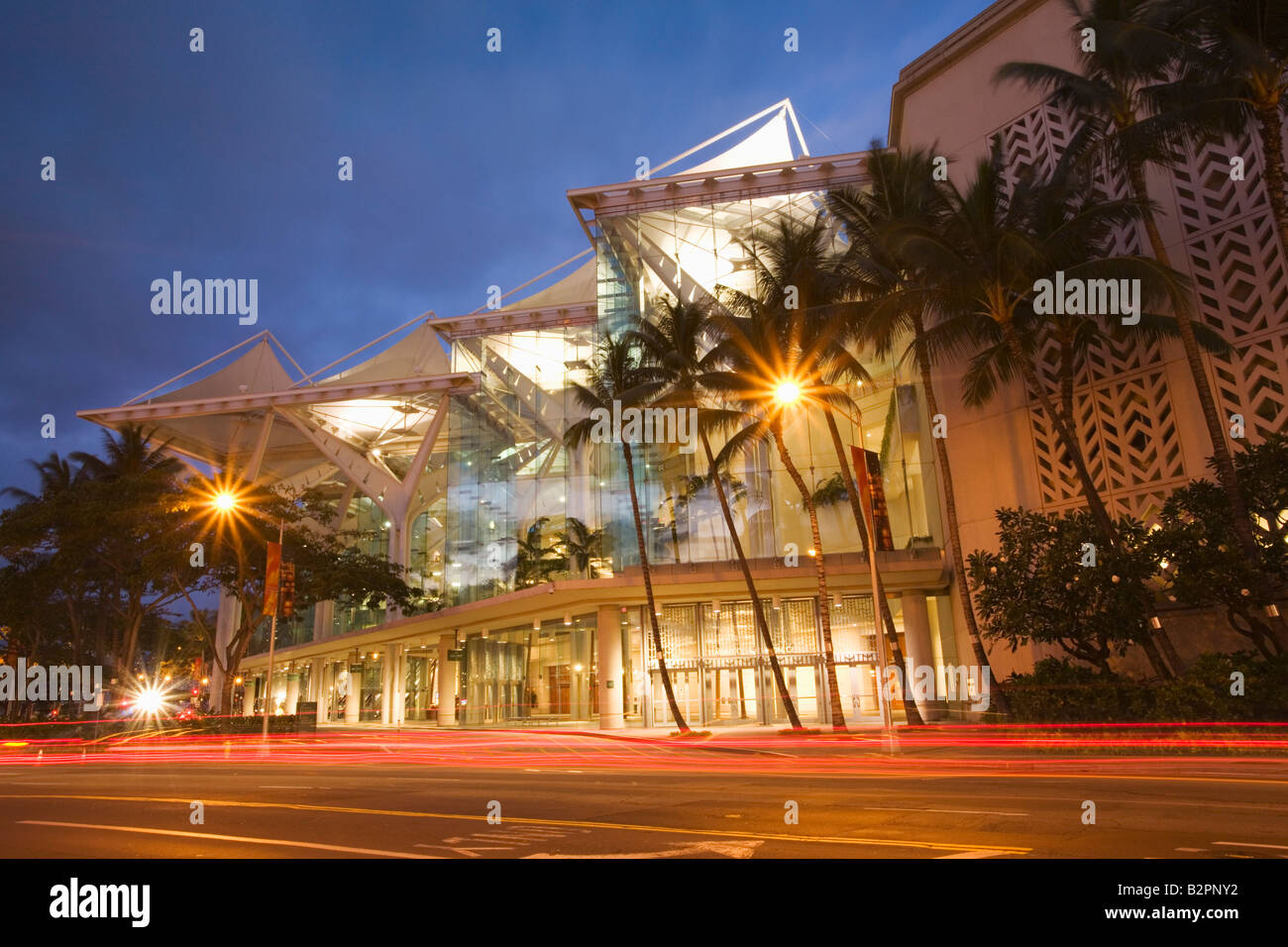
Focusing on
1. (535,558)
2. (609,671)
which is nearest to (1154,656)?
(609,671)

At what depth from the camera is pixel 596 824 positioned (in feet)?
31.7

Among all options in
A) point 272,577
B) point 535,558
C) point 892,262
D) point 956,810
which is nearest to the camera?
point 956,810

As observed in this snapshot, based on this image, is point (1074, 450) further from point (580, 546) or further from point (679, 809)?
point (580, 546)

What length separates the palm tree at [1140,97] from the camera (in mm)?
18953

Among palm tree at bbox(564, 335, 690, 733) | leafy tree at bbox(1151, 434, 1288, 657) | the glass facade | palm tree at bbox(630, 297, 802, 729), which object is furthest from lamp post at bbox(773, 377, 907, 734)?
palm tree at bbox(564, 335, 690, 733)

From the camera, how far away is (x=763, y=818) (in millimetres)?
9656

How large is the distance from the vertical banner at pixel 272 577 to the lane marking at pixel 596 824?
41.7ft

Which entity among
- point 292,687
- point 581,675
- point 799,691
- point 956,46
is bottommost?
point 292,687

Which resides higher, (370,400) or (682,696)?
(370,400)

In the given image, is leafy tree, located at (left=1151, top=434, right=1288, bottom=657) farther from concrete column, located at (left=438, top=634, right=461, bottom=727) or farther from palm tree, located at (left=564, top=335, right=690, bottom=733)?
concrete column, located at (left=438, top=634, right=461, bottom=727)

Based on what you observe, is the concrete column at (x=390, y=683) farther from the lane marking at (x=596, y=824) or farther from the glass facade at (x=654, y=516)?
the lane marking at (x=596, y=824)

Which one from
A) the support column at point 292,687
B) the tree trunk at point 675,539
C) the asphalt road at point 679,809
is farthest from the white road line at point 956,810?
the support column at point 292,687

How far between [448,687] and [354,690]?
19.2m
